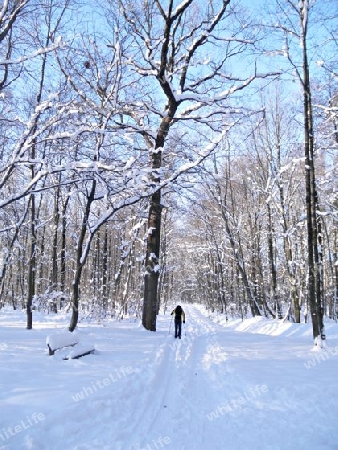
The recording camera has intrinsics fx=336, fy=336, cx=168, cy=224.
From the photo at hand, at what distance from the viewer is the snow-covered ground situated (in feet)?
14.4

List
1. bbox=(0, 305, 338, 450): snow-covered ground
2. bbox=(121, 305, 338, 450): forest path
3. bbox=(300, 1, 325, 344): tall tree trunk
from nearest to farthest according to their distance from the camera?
1. bbox=(0, 305, 338, 450): snow-covered ground
2. bbox=(121, 305, 338, 450): forest path
3. bbox=(300, 1, 325, 344): tall tree trunk

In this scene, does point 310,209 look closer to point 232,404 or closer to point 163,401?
point 232,404

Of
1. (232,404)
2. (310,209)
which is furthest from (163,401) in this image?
(310,209)

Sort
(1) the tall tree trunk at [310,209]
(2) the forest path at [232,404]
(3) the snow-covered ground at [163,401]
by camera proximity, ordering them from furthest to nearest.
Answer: (1) the tall tree trunk at [310,209] → (2) the forest path at [232,404] → (3) the snow-covered ground at [163,401]

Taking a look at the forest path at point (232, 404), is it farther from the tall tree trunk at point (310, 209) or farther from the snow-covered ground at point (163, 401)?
the tall tree trunk at point (310, 209)

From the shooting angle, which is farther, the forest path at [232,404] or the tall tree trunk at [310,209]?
the tall tree trunk at [310,209]

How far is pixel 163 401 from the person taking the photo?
6.13 m

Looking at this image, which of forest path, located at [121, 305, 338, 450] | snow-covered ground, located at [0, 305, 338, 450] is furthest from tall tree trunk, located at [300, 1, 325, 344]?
forest path, located at [121, 305, 338, 450]

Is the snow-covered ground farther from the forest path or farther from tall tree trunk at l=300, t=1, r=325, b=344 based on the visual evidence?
tall tree trunk at l=300, t=1, r=325, b=344

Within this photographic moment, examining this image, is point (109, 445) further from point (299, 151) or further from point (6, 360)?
point (299, 151)

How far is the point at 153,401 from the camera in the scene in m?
6.09

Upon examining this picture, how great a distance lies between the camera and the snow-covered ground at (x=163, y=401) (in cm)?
439

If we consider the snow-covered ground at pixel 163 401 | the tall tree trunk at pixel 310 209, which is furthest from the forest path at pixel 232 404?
the tall tree trunk at pixel 310 209

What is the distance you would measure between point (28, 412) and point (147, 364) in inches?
164
